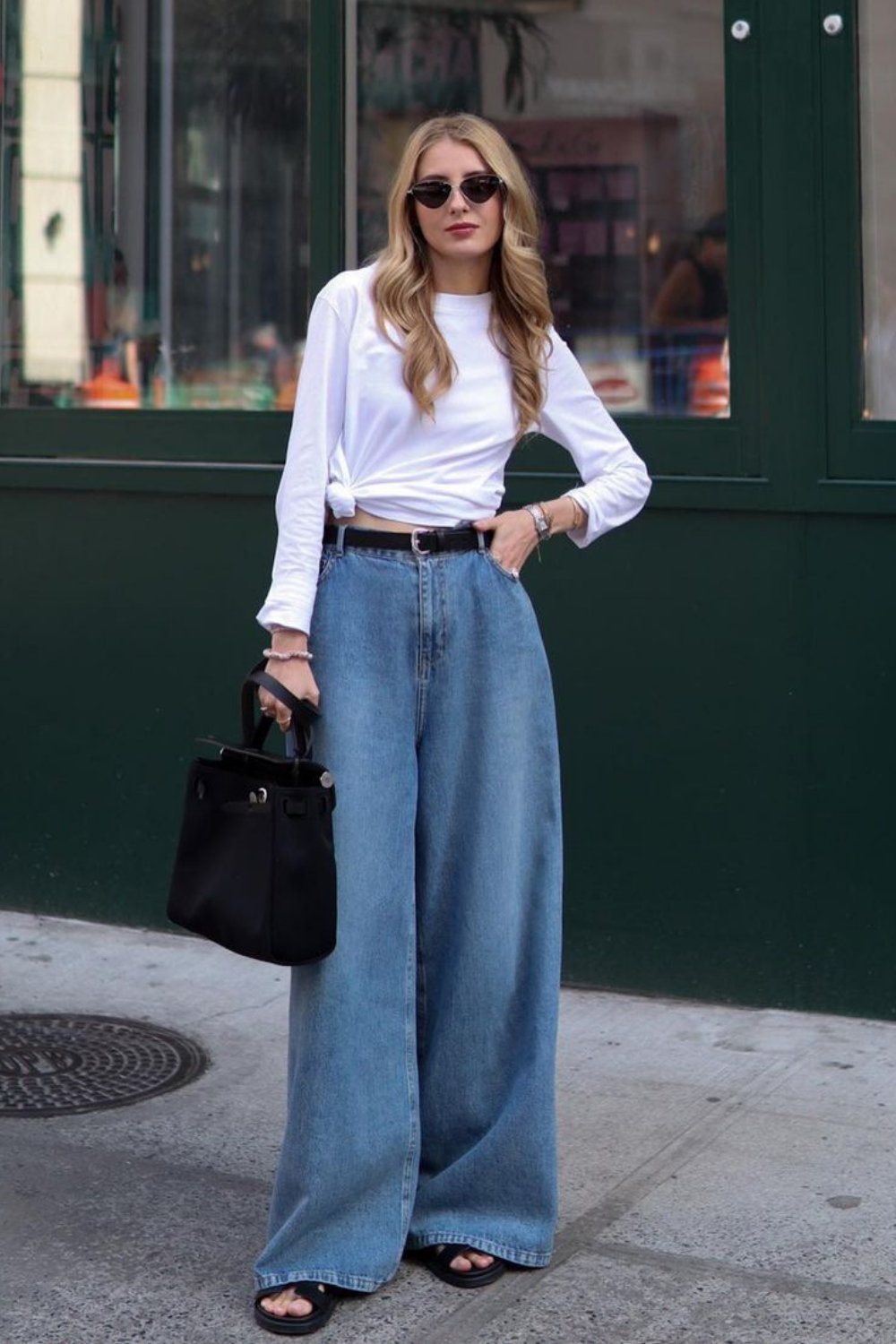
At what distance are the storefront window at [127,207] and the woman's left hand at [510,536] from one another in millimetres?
2925

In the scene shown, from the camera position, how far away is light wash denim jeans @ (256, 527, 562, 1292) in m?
3.55

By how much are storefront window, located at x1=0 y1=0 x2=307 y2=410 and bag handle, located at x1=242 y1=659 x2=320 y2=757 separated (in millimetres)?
3040

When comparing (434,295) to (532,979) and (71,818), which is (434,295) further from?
(71,818)

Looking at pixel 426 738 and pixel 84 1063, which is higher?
pixel 426 738

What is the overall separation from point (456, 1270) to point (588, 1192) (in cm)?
54

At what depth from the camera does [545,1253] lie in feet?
12.3

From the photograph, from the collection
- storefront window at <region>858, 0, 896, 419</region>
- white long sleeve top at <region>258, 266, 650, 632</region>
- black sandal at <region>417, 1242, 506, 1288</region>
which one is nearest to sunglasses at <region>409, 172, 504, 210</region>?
white long sleeve top at <region>258, 266, 650, 632</region>

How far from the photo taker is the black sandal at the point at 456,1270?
3691 millimetres

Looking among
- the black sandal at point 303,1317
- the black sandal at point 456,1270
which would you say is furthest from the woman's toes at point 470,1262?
the black sandal at point 303,1317

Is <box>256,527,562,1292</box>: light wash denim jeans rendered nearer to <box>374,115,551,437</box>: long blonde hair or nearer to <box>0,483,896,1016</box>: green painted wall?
<box>374,115,551,437</box>: long blonde hair

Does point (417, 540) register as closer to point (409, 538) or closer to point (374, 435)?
point (409, 538)

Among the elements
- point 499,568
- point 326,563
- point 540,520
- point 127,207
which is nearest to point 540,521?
point 540,520

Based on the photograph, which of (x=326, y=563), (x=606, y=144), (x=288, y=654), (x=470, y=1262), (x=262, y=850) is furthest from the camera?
(x=606, y=144)

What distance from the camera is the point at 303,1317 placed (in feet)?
11.6
